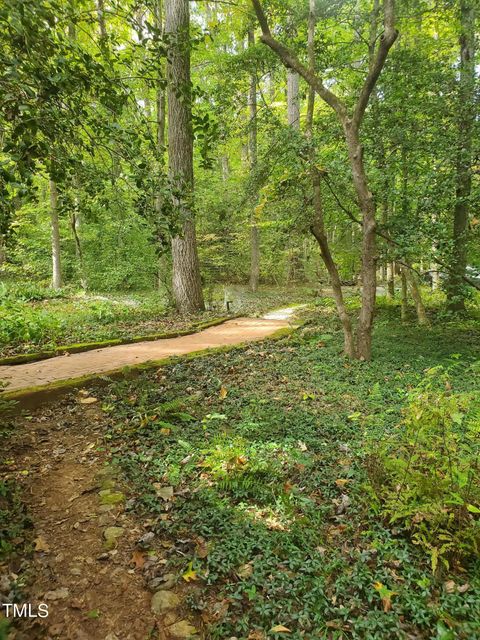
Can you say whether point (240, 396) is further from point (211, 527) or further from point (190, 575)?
point (190, 575)

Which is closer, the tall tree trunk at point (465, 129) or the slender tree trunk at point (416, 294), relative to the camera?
the tall tree trunk at point (465, 129)

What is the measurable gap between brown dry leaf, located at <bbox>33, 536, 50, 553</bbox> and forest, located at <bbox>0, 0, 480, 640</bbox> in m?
0.01

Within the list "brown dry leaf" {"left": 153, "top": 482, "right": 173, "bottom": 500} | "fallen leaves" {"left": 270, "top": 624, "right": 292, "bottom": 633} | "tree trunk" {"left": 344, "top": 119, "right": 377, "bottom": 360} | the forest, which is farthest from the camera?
"tree trunk" {"left": 344, "top": 119, "right": 377, "bottom": 360}

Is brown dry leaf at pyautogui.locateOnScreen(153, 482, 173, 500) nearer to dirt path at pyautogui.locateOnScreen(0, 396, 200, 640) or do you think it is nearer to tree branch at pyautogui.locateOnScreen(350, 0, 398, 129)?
dirt path at pyautogui.locateOnScreen(0, 396, 200, 640)

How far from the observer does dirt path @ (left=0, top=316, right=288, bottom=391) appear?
17.1 feet

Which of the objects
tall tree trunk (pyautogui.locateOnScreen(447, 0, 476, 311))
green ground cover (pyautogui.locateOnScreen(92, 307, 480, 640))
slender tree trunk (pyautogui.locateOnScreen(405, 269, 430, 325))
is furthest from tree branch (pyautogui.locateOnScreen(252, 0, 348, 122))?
green ground cover (pyautogui.locateOnScreen(92, 307, 480, 640))

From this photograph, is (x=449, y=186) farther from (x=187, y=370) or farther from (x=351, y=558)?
(x=351, y=558)

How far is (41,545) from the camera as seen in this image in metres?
2.69

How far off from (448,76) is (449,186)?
215 centimetres

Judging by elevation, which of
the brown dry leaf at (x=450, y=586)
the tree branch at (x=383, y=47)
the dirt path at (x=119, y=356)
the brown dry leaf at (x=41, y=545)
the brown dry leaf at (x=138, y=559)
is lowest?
the brown dry leaf at (x=450, y=586)

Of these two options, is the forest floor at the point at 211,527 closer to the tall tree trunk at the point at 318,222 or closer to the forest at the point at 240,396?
the forest at the point at 240,396

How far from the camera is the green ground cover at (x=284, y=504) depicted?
229cm

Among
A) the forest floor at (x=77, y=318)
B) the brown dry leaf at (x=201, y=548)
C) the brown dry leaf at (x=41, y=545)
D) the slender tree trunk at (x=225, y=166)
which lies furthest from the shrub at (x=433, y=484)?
the slender tree trunk at (x=225, y=166)

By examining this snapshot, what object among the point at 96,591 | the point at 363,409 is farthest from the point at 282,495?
the point at 363,409
